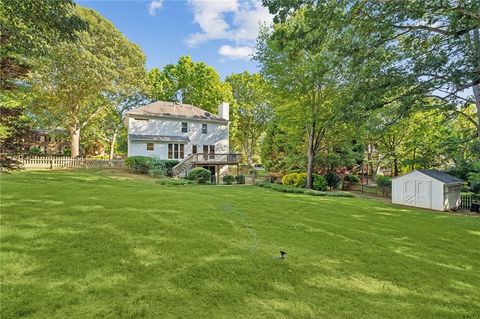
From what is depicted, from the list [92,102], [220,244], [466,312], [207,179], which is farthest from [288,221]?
[92,102]

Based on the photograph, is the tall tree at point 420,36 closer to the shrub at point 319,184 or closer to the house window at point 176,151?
the shrub at point 319,184

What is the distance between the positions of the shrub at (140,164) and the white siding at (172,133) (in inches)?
126

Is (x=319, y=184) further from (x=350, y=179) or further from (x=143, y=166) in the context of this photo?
(x=143, y=166)

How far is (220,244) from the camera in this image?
5398mm

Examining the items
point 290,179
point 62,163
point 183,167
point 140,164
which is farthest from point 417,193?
point 62,163

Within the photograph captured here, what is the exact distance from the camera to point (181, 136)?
94.1 ft

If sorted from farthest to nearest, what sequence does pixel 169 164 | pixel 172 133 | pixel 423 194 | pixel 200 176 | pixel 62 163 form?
pixel 172 133, pixel 169 164, pixel 62 163, pixel 200 176, pixel 423 194

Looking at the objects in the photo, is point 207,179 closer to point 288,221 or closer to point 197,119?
point 197,119

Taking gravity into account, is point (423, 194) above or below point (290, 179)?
below

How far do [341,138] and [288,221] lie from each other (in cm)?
1871

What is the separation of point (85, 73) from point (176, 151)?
1123 centimetres

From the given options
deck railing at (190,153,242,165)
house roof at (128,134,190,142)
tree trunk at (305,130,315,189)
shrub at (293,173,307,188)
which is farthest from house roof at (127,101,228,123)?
shrub at (293,173,307,188)

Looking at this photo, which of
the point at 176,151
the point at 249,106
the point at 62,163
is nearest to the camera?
the point at 62,163

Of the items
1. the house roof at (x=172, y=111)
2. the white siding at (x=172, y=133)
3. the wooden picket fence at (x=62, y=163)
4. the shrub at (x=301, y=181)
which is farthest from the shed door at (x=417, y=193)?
the wooden picket fence at (x=62, y=163)
